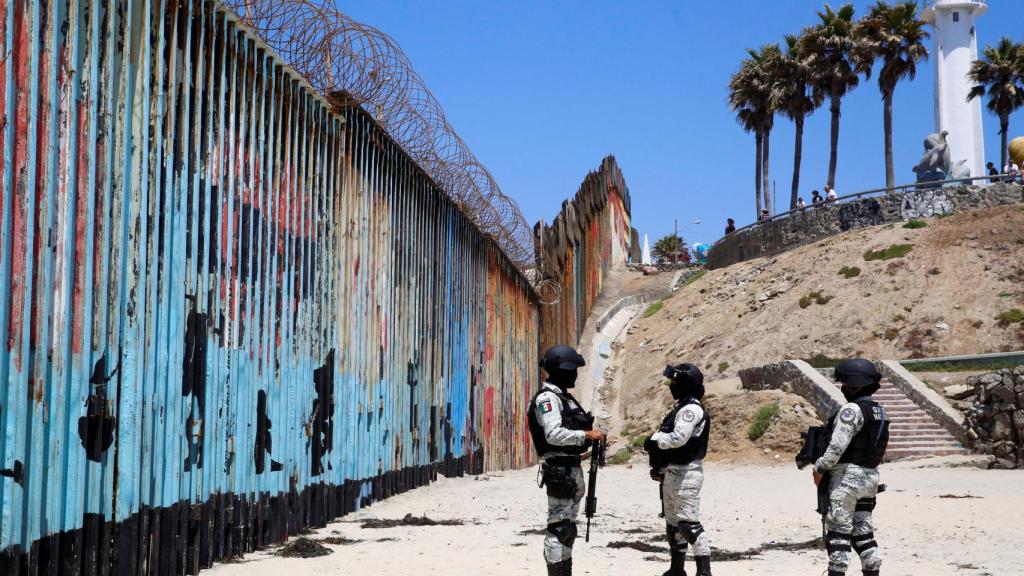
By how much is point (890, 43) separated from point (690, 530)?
136 ft

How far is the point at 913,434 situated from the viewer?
19.4 meters

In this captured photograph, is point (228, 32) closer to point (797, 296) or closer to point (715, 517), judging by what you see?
point (715, 517)

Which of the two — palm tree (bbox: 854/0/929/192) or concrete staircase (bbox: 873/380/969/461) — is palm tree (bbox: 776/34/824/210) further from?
concrete staircase (bbox: 873/380/969/461)

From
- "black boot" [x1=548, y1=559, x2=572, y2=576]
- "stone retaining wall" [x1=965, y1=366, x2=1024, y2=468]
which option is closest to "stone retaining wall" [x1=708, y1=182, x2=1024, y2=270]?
"stone retaining wall" [x1=965, y1=366, x2=1024, y2=468]

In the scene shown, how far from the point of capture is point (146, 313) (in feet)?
19.8

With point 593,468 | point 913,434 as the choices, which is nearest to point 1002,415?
point 913,434

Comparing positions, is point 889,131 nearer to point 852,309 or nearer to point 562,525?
point 852,309

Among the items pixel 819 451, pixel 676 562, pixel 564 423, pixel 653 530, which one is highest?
pixel 564 423

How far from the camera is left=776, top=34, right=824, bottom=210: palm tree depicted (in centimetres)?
4744

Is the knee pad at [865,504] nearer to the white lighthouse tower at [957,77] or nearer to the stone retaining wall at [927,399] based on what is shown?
the stone retaining wall at [927,399]

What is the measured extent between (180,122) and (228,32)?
115 cm

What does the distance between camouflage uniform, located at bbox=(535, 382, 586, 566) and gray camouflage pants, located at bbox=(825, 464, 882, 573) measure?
165 centimetres

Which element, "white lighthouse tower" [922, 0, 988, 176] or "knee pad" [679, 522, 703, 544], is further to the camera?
"white lighthouse tower" [922, 0, 988, 176]

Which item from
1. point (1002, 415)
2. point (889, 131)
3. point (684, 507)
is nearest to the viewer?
point (684, 507)
